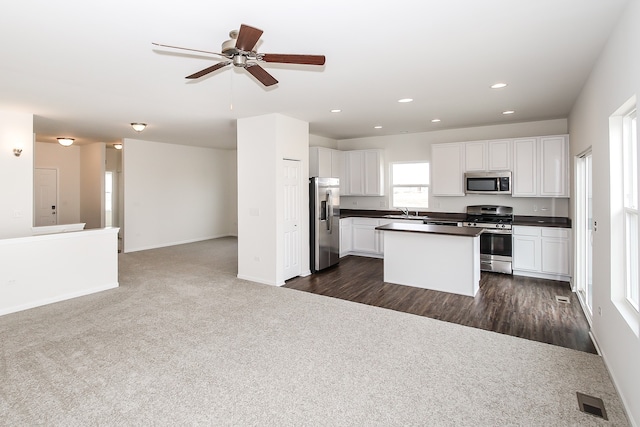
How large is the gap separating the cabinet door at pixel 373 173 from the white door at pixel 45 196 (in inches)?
318

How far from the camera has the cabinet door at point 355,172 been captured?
7824 mm

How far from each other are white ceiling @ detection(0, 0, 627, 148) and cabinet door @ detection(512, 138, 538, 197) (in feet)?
2.18

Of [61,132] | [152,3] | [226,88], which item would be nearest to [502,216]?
[226,88]

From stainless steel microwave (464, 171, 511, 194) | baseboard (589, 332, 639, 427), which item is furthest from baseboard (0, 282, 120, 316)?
stainless steel microwave (464, 171, 511, 194)

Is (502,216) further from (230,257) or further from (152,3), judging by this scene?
(152,3)

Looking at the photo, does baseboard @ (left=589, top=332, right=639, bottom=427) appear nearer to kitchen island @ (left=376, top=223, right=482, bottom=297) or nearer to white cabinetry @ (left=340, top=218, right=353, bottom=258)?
kitchen island @ (left=376, top=223, right=482, bottom=297)

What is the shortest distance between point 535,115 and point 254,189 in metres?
4.84

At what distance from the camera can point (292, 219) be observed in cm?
566

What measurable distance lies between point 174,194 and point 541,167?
27.6 feet

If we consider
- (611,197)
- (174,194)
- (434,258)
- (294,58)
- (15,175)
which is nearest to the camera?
(294,58)

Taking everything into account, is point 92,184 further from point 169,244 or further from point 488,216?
point 488,216

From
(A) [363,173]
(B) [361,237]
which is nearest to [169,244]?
(B) [361,237]

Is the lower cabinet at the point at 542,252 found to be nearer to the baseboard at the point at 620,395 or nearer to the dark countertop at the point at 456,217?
the dark countertop at the point at 456,217

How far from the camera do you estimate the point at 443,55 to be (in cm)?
307
